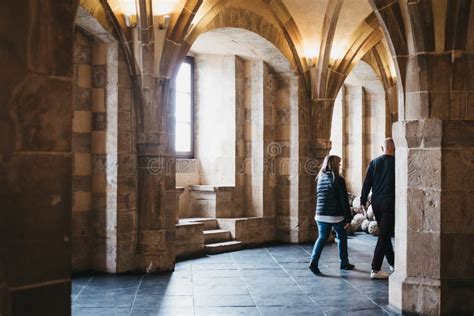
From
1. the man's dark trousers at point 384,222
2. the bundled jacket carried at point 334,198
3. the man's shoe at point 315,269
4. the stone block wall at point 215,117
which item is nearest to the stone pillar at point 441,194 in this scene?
the man's dark trousers at point 384,222

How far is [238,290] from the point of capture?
16.9ft

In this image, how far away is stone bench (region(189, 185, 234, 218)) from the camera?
805 centimetres

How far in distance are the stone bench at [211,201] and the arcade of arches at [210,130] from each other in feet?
0.09

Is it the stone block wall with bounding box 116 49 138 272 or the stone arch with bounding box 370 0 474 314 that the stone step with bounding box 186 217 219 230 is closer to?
the stone block wall with bounding box 116 49 138 272

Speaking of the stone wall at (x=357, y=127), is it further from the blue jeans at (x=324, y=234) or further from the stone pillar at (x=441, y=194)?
the stone pillar at (x=441, y=194)

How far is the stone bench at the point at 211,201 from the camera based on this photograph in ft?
26.4

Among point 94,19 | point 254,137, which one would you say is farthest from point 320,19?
point 94,19

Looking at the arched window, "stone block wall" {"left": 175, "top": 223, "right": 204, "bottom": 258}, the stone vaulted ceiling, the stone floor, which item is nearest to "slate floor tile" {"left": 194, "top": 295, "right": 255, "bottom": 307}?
the stone floor

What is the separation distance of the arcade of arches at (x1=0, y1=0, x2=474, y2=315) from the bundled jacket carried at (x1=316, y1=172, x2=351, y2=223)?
4.02ft

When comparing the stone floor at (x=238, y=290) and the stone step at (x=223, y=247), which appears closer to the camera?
the stone floor at (x=238, y=290)

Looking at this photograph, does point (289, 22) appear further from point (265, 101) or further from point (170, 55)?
point (170, 55)

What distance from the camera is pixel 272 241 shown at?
8469 millimetres

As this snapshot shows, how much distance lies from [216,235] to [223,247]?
28cm

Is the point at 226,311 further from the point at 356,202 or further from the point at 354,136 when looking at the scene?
the point at 354,136
